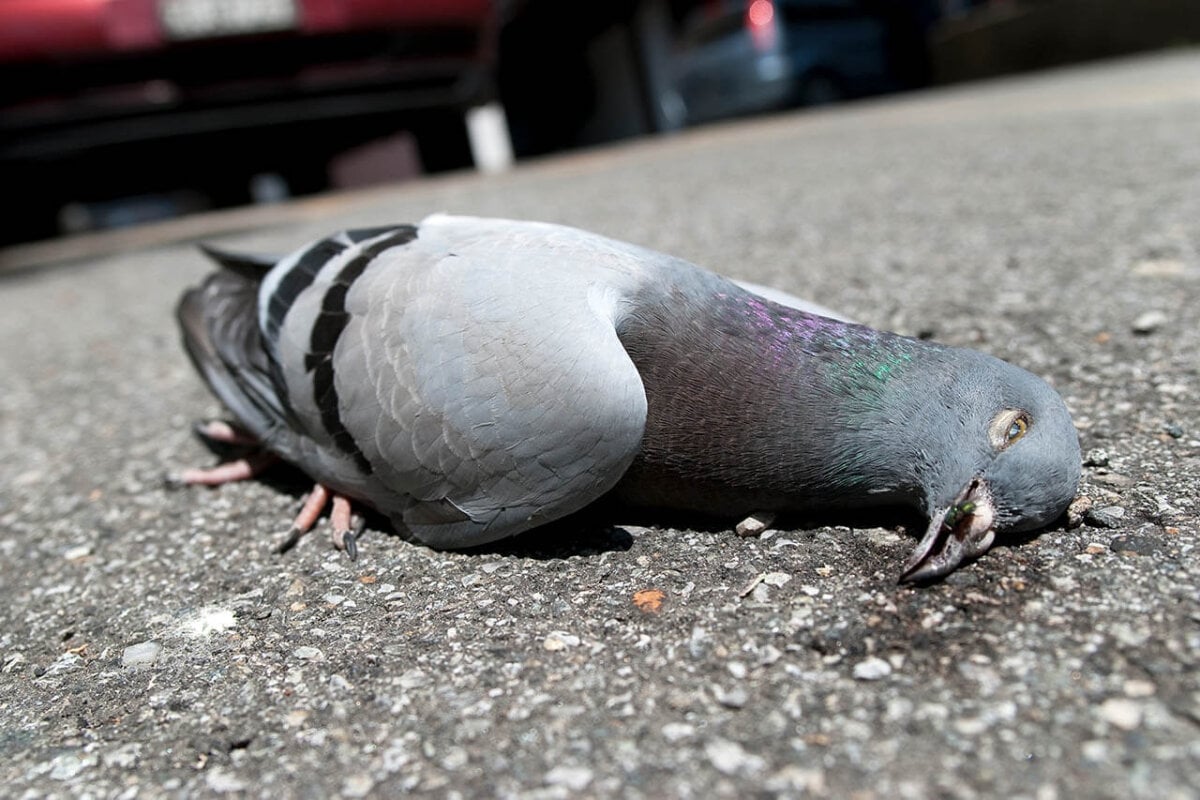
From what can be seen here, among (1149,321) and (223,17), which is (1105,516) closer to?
(1149,321)

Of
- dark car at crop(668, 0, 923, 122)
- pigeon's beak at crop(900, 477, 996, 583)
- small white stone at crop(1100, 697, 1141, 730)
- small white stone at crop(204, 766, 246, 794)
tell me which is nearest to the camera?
small white stone at crop(1100, 697, 1141, 730)

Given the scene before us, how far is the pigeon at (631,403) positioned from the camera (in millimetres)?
1754

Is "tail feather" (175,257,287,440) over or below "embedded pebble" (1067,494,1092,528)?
over

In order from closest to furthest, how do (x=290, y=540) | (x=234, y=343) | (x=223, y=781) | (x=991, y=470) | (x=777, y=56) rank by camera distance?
1. (x=223, y=781)
2. (x=991, y=470)
3. (x=290, y=540)
4. (x=234, y=343)
5. (x=777, y=56)

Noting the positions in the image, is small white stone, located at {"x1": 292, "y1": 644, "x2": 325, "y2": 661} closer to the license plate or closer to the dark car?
the license plate

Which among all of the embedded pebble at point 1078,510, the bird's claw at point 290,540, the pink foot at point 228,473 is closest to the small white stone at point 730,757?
the embedded pebble at point 1078,510

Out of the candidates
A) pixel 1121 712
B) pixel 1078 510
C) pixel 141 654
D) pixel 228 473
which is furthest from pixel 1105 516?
pixel 228 473

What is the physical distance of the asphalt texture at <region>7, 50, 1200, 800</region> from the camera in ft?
4.60

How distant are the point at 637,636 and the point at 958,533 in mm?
625

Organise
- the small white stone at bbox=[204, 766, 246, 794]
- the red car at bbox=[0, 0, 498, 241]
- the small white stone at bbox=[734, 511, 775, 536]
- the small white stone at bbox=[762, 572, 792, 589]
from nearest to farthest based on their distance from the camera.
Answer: the small white stone at bbox=[204, 766, 246, 794] → the small white stone at bbox=[762, 572, 792, 589] → the small white stone at bbox=[734, 511, 775, 536] → the red car at bbox=[0, 0, 498, 241]

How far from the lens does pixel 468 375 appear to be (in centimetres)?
190

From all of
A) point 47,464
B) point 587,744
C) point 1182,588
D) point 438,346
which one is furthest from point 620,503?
point 47,464

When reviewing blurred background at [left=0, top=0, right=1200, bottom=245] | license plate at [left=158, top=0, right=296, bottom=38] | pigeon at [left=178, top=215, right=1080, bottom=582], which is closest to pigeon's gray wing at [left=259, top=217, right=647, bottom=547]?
pigeon at [left=178, top=215, right=1080, bottom=582]

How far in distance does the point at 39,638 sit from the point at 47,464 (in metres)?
1.30
